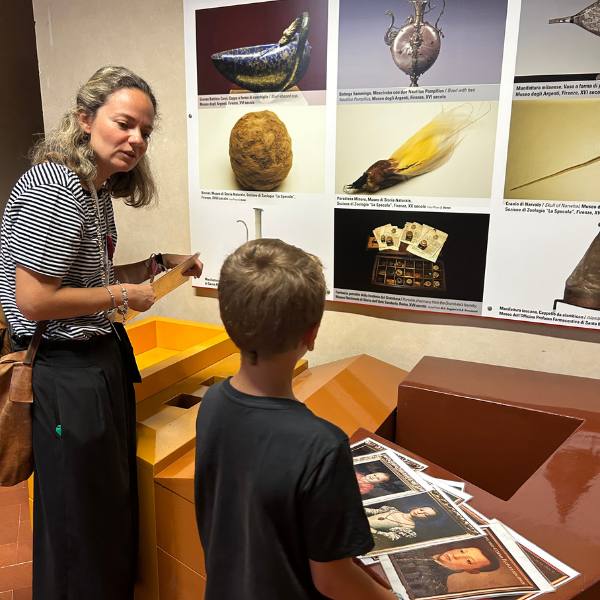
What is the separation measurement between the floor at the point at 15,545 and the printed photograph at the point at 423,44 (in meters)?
2.22

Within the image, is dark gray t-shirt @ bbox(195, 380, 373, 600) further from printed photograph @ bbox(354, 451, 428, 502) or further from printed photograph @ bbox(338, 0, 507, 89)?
printed photograph @ bbox(338, 0, 507, 89)

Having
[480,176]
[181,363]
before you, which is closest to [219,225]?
[181,363]

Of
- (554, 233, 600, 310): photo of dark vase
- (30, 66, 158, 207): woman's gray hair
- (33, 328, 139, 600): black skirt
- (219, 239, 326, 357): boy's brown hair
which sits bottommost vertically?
(33, 328, 139, 600): black skirt

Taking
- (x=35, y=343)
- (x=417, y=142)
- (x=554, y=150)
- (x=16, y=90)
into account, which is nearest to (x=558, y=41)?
(x=554, y=150)

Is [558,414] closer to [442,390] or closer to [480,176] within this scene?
[442,390]

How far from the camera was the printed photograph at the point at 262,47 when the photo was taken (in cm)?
208

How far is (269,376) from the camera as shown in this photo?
2.86 feet

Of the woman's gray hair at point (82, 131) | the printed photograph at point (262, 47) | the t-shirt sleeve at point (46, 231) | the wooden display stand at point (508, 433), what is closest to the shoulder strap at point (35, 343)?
the t-shirt sleeve at point (46, 231)

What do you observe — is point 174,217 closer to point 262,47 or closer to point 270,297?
point 262,47

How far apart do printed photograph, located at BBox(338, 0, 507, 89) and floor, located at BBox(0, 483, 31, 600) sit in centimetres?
222

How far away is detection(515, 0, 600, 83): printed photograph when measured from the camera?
5.57ft

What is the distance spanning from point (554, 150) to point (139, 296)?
4.67 ft

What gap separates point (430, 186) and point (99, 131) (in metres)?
1.17

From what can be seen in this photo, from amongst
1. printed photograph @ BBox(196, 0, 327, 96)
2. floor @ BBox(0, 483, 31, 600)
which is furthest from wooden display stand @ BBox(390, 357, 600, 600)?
floor @ BBox(0, 483, 31, 600)
